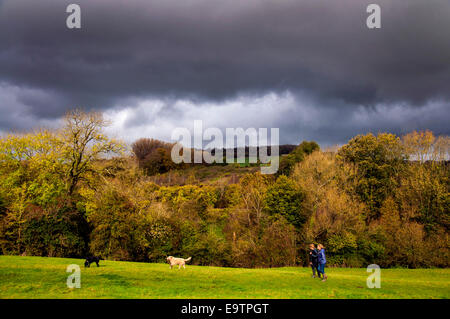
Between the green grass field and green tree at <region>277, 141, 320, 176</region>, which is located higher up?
green tree at <region>277, 141, 320, 176</region>

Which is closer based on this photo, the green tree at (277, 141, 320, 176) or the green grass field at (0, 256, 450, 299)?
the green grass field at (0, 256, 450, 299)

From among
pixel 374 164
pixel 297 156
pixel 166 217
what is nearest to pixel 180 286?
pixel 166 217

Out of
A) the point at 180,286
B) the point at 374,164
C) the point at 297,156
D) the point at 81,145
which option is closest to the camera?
the point at 180,286

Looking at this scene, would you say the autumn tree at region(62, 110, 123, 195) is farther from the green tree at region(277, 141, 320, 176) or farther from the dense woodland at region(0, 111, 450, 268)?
the green tree at region(277, 141, 320, 176)

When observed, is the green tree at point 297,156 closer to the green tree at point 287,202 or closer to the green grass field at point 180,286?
the green tree at point 287,202

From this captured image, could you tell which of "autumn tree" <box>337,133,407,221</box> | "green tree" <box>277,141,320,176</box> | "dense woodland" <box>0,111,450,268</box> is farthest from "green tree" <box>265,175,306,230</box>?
"green tree" <box>277,141,320,176</box>

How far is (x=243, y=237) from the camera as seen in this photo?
55781 millimetres

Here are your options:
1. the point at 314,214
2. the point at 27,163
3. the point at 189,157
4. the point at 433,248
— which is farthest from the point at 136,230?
the point at 189,157

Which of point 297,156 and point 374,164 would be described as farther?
point 297,156

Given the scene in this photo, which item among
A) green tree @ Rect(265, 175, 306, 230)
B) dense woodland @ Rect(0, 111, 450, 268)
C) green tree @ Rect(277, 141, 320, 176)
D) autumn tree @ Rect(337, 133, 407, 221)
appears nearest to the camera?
dense woodland @ Rect(0, 111, 450, 268)

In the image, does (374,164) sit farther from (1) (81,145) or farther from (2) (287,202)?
(1) (81,145)

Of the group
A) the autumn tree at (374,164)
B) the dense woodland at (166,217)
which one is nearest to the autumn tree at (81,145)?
the dense woodland at (166,217)

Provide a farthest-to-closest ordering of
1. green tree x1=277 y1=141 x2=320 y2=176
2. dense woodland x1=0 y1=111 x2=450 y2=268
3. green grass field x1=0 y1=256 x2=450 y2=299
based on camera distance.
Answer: green tree x1=277 y1=141 x2=320 y2=176 → dense woodland x1=0 y1=111 x2=450 y2=268 → green grass field x1=0 y1=256 x2=450 y2=299

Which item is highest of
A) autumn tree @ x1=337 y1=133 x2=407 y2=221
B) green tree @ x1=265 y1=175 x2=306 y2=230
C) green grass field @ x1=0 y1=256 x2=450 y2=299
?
autumn tree @ x1=337 y1=133 x2=407 y2=221
